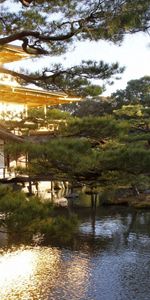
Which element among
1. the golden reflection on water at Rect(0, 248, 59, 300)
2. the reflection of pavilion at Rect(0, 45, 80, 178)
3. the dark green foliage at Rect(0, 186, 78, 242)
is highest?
the reflection of pavilion at Rect(0, 45, 80, 178)

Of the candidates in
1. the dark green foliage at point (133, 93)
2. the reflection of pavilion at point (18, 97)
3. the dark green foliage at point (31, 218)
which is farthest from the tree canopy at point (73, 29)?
the dark green foliage at point (133, 93)

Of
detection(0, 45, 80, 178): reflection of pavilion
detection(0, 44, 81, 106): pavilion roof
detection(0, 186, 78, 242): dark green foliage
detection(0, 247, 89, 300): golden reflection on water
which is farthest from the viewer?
detection(0, 44, 81, 106): pavilion roof

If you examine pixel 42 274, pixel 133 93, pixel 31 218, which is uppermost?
pixel 133 93

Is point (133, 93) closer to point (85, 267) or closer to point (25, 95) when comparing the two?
point (25, 95)

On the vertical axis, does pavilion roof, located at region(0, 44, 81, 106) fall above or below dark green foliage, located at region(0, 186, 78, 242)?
above

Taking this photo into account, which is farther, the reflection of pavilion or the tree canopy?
the reflection of pavilion

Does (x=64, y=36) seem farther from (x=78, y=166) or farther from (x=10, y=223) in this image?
(x=10, y=223)

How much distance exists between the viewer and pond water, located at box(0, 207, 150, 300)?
830 centimetres

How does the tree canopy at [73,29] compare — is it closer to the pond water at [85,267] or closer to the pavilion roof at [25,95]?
the pond water at [85,267]

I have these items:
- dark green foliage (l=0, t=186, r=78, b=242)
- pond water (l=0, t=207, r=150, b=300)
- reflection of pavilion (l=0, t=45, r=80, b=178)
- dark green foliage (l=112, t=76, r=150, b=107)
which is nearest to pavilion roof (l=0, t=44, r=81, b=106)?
reflection of pavilion (l=0, t=45, r=80, b=178)

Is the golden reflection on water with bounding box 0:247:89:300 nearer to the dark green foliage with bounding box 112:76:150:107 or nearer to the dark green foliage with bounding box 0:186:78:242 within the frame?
the dark green foliage with bounding box 0:186:78:242

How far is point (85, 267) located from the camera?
991cm

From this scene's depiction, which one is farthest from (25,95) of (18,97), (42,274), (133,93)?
(133,93)

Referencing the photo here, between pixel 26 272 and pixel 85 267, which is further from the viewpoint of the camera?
pixel 85 267
